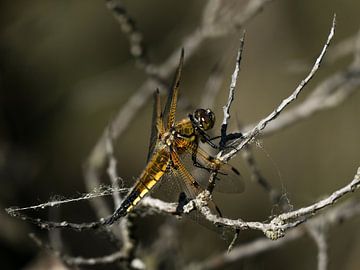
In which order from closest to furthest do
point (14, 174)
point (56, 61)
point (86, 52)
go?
point (14, 174), point (56, 61), point (86, 52)

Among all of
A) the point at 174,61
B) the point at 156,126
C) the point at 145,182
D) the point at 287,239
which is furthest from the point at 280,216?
the point at 174,61

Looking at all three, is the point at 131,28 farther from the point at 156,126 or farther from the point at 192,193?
the point at 192,193

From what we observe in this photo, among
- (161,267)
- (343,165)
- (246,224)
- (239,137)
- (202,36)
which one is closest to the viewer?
(246,224)

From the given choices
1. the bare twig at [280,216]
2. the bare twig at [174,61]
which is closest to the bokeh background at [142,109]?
the bare twig at [174,61]

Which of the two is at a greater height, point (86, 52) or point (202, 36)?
point (86, 52)

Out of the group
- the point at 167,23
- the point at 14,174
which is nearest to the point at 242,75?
the point at 167,23

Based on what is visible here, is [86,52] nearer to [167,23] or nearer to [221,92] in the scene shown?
[167,23]

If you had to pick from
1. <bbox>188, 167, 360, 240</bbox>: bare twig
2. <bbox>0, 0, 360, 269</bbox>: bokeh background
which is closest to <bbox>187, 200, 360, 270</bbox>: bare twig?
<bbox>188, 167, 360, 240</bbox>: bare twig
